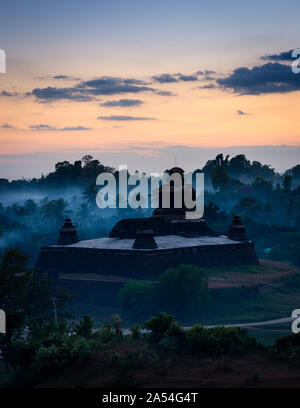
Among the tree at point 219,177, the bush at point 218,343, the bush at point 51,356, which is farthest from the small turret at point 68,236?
the tree at point 219,177

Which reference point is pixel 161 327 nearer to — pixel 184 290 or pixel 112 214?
pixel 184 290

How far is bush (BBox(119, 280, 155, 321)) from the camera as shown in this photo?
58719mm

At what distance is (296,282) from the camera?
2795 inches

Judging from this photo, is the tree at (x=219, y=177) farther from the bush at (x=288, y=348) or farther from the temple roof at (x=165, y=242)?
the bush at (x=288, y=348)

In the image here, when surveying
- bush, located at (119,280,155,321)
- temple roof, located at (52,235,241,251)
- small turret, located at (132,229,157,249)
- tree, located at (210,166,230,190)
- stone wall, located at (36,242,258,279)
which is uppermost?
tree, located at (210,166,230,190)

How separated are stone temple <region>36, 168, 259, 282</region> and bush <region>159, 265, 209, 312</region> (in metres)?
6.42

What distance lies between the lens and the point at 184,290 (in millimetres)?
58875

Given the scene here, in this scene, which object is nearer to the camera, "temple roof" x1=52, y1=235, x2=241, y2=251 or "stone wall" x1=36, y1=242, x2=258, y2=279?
"stone wall" x1=36, y1=242, x2=258, y2=279

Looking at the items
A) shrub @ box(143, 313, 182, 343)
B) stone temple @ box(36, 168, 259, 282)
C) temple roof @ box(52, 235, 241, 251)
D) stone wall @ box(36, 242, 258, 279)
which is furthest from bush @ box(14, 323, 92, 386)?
temple roof @ box(52, 235, 241, 251)

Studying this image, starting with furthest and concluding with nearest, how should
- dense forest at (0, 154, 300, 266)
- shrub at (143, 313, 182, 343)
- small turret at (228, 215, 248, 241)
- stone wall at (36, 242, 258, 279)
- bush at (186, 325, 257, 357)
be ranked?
dense forest at (0, 154, 300, 266) < small turret at (228, 215, 248, 241) < stone wall at (36, 242, 258, 279) < shrub at (143, 313, 182, 343) < bush at (186, 325, 257, 357)

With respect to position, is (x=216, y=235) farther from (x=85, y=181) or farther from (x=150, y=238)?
(x=85, y=181)

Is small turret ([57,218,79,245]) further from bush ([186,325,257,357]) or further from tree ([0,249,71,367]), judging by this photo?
bush ([186,325,257,357])

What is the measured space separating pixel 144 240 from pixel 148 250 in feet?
4.19
